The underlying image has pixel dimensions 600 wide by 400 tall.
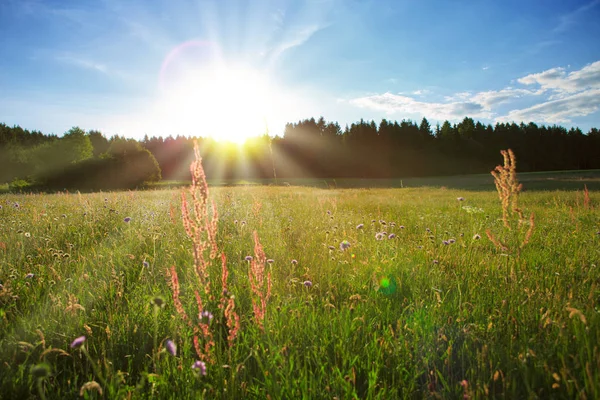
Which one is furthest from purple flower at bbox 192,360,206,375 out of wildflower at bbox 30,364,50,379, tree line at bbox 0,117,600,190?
tree line at bbox 0,117,600,190

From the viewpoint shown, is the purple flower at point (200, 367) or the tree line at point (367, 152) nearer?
the purple flower at point (200, 367)

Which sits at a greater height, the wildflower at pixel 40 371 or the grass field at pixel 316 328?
the wildflower at pixel 40 371

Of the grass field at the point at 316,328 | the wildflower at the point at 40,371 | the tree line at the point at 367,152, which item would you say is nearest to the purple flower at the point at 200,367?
the grass field at the point at 316,328

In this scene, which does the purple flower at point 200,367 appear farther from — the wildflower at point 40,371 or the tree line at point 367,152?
the tree line at point 367,152

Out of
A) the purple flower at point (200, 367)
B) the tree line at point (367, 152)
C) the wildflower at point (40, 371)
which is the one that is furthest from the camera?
the tree line at point (367, 152)

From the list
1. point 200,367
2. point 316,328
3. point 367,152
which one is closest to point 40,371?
point 200,367

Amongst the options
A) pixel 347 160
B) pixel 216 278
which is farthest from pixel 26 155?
pixel 216 278

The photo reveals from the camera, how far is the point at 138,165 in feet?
127

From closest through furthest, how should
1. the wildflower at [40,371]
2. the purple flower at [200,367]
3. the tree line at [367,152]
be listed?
the wildflower at [40,371], the purple flower at [200,367], the tree line at [367,152]

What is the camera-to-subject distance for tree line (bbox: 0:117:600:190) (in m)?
66.2

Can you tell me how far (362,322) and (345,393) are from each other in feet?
2.03

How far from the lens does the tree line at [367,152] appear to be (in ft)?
217

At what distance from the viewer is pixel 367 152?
68.9 m

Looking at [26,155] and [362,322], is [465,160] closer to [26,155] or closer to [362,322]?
[362,322]
